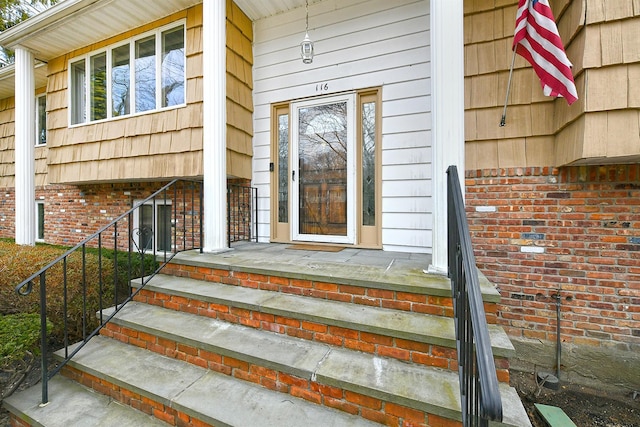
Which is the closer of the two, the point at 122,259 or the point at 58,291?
the point at 58,291

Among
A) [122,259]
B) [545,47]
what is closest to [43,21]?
[122,259]

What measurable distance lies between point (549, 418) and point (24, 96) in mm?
7666

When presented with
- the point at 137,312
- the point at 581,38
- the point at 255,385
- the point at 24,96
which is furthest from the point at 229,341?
the point at 24,96

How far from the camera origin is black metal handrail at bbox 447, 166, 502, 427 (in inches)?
33.4

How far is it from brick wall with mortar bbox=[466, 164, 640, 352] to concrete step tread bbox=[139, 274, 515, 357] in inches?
45.8

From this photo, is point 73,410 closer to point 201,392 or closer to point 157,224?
point 201,392

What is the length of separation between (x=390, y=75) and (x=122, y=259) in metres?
4.05

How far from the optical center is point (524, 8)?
6.78 ft

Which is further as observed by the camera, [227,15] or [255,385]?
[227,15]

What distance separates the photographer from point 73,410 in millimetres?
1843

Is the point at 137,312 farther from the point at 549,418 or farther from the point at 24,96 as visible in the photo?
the point at 24,96

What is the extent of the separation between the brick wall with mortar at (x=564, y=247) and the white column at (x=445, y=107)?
2.47 ft

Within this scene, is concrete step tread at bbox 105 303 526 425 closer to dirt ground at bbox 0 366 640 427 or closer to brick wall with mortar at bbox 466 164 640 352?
dirt ground at bbox 0 366 640 427

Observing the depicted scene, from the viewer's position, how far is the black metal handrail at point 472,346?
848mm
